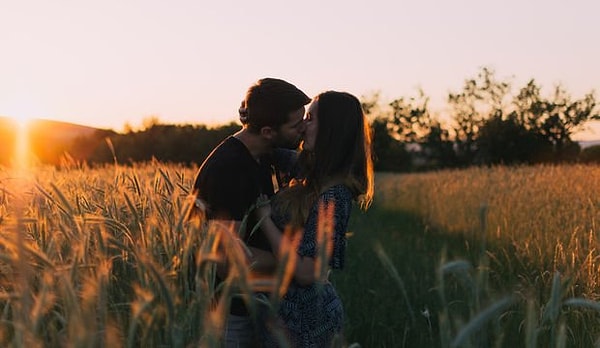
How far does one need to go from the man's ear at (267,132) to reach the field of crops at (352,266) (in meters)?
0.41

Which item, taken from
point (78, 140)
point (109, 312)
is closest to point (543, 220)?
point (109, 312)

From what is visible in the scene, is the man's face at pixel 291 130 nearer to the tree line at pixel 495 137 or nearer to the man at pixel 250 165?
the man at pixel 250 165

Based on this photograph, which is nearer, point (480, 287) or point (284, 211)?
point (480, 287)

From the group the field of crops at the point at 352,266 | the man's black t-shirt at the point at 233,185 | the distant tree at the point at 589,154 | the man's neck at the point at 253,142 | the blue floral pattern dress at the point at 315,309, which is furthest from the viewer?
the distant tree at the point at 589,154

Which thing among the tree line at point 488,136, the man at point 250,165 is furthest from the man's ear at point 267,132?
the tree line at point 488,136

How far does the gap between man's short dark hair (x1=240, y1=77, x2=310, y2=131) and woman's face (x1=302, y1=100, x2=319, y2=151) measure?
0.05 metres

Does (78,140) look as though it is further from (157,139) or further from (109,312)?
(109,312)

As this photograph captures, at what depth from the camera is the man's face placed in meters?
2.87

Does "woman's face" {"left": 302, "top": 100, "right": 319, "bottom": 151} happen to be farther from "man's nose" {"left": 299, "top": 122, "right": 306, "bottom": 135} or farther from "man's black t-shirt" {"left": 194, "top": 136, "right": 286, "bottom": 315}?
"man's black t-shirt" {"left": 194, "top": 136, "right": 286, "bottom": 315}

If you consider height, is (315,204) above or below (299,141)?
below

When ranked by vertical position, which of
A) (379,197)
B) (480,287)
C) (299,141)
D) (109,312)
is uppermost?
(299,141)

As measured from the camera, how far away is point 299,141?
3.08m

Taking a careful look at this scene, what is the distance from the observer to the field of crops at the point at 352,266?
4.22ft

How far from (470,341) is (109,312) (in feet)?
3.74
